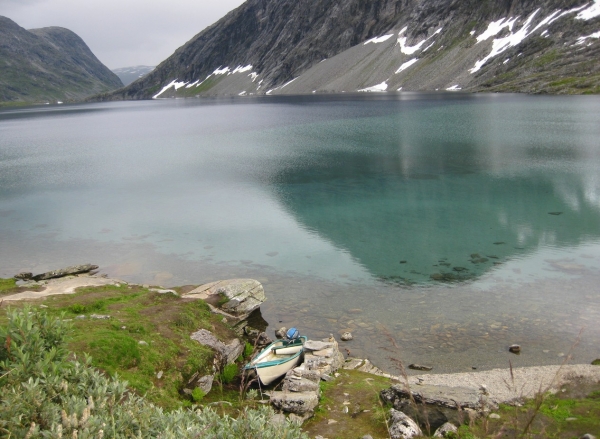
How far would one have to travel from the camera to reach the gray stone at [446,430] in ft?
38.8

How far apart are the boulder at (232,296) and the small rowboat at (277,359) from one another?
4691 mm

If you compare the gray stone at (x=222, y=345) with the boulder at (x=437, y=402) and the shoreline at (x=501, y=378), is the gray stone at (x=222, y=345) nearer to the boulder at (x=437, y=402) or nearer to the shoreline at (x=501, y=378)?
the shoreline at (x=501, y=378)

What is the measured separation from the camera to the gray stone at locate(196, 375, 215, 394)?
636 inches

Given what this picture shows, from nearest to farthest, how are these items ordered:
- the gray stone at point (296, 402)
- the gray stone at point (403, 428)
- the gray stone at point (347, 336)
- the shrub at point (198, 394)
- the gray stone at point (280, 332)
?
the gray stone at point (403, 428), the gray stone at point (296, 402), the shrub at point (198, 394), the gray stone at point (347, 336), the gray stone at point (280, 332)

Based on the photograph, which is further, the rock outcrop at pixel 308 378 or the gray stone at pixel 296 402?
the rock outcrop at pixel 308 378

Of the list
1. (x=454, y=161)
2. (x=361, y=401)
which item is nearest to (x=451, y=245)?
(x=361, y=401)

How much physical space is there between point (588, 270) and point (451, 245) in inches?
324

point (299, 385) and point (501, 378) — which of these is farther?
point (501, 378)

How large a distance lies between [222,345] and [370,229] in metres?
19.6

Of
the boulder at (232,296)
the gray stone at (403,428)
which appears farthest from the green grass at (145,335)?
the gray stone at (403,428)

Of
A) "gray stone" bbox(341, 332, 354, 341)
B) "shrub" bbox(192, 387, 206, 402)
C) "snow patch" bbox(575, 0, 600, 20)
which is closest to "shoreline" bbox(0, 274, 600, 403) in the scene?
"gray stone" bbox(341, 332, 354, 341)

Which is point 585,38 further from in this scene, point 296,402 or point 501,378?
point 296,402

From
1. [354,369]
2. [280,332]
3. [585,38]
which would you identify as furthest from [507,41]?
[354,369]

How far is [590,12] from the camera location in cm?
16712
